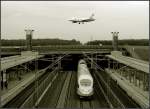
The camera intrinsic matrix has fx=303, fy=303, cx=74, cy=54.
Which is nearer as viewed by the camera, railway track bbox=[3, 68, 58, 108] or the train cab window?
railway track bbox=[3, 68, 58, 108]

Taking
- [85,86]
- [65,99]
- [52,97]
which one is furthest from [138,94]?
[52,97]

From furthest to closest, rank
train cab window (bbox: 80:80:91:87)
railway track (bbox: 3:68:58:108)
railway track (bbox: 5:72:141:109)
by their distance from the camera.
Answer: train cab window (bbox: 80:80:91:87) → railway track (bbox: 5:72:141:109) → railway track (bbox: 3:68:58:108)

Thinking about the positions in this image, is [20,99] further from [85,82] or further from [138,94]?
[138,94]

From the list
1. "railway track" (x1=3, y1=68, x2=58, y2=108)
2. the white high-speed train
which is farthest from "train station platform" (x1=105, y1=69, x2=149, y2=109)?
"railway track" (x1=3, y1=68, x2=58, y2=108)

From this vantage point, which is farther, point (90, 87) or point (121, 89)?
point (121, 89)

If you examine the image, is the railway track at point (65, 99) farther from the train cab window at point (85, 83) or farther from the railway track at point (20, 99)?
the train cab window at point (85, 83)

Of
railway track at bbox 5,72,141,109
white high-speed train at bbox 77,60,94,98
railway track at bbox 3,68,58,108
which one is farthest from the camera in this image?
white high-speed train at bbox 77,60,94,98

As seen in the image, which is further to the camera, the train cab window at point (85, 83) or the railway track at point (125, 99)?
the train cab window at point (85, 83)

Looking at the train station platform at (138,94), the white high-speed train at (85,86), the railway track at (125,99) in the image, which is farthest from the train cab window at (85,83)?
the train station platform at (138,94)

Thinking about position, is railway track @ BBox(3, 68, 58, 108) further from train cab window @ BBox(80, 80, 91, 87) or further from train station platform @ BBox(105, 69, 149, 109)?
train station platform @ BBox(105, 69, 149, 109)

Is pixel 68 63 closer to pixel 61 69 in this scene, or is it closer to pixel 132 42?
pixel 61 69

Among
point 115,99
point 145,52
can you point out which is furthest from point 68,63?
point 115,99
